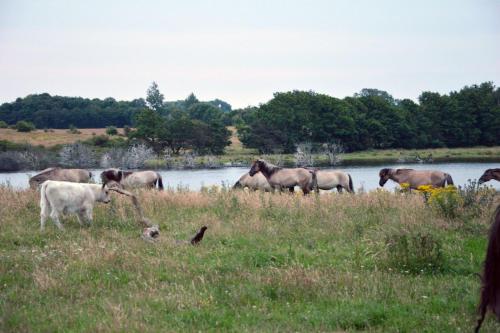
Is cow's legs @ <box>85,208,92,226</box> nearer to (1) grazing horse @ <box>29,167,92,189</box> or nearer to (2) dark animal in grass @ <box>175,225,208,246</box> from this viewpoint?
(2) dark animal in grass @ <box>175,225,208,246</box>

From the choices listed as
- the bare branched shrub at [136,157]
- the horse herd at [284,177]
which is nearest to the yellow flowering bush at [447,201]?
the horse herd at [284,177]

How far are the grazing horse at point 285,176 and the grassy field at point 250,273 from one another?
27.0 feet

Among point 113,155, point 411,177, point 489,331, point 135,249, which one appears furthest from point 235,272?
point 113,155

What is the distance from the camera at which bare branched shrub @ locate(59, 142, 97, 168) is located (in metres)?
74.5

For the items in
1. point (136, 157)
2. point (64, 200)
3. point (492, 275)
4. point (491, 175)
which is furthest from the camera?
point (136, 157)

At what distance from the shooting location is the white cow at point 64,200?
45.4ft

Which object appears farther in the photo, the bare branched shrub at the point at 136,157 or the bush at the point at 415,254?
the bare branched shrub at the point at 136,157

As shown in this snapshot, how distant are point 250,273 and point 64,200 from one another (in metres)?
6.21

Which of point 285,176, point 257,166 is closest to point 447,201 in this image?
point 285,176

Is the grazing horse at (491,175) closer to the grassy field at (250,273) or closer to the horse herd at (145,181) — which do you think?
the horse herd at (145,181)

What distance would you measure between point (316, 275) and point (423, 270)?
1817 millimetres

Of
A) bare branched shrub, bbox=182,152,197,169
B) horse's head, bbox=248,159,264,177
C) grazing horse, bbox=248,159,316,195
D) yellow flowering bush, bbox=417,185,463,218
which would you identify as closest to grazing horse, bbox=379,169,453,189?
grazing horse, bbox=248,159,316,195

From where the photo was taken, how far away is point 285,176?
23.7m

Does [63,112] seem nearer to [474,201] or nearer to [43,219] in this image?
[43,219]
